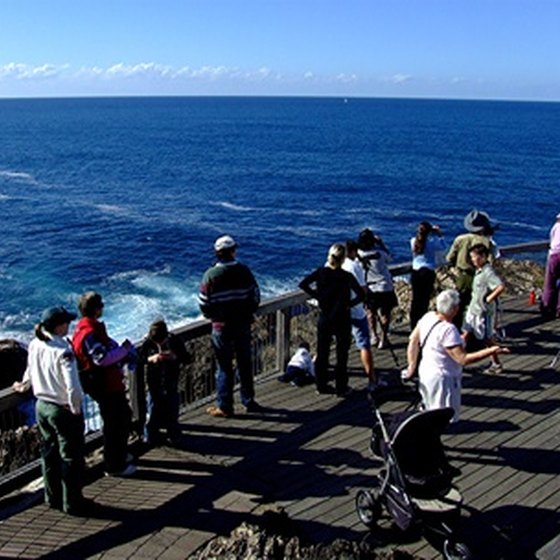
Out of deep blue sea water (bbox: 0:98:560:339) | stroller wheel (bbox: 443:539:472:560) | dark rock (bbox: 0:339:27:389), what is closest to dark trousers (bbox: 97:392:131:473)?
stroller wheel (bbox: 443:539:472:560)

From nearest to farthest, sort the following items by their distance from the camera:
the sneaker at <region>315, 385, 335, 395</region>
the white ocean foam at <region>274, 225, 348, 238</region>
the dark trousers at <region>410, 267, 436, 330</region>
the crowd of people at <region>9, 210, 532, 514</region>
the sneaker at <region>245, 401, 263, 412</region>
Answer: the crowd of people at <region>9, 210, 532, 514</region>, the sneaker at <region>245, 401, 263, 412</region>, the sneaker at <region>315, 385, 335, 395</region>, the dark trousers at <region>410, 267, 436, 330</region>, the white ocean foam at <region>274, 225, 348, 238</region>

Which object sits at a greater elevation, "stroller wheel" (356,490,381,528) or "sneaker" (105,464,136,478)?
"stroller wheel" (356,490,381,528)

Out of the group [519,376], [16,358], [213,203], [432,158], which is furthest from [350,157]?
[519,376]

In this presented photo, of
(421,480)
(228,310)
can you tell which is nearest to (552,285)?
(228,310)

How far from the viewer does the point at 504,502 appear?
6109mm

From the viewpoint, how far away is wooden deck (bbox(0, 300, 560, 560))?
5.61 meters

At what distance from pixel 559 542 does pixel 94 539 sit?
140 inches

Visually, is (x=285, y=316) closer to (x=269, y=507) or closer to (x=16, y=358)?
(x=269, y=507)

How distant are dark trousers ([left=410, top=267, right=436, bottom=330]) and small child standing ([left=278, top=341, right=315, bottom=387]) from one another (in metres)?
2.01

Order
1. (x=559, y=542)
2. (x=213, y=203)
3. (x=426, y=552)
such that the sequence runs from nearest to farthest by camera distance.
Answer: (x=559, y=542), (x=426, y=552), (x=213, y=203)

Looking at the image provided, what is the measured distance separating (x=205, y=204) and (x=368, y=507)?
48.9m

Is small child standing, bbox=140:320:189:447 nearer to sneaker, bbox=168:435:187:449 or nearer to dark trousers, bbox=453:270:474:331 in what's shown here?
sneaker, bbox=168:435:187:449

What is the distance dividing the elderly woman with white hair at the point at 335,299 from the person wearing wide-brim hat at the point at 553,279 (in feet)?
14.1

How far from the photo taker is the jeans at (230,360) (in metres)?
7.44
